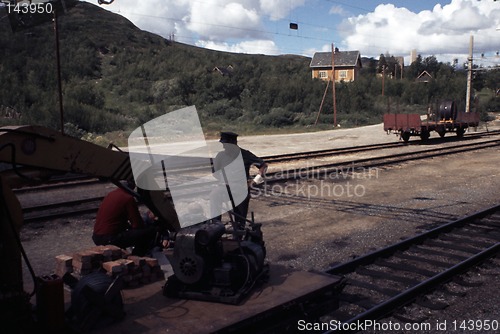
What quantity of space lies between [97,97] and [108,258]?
121 feet

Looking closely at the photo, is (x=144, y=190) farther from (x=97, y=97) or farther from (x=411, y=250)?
(x=97, y=97)

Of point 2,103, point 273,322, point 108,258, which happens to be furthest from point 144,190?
point 2,103

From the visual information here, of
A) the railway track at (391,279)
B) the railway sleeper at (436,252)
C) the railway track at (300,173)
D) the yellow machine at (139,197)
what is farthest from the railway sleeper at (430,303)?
the railway track at (300,173)

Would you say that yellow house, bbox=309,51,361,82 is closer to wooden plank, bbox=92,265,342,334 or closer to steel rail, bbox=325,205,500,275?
steel rail, bbox=325,205,500,275

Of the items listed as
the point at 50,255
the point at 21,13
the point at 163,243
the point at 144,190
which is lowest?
the point at 50,255

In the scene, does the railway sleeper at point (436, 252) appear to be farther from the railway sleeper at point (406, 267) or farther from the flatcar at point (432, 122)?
the flatcar at point (432, 122)

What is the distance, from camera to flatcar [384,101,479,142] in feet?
84.6

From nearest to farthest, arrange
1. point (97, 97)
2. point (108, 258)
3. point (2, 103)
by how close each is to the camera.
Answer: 1. point (108, 258)
2. point (2, 103)
3. point (97, 97)

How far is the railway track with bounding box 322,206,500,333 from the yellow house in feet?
308

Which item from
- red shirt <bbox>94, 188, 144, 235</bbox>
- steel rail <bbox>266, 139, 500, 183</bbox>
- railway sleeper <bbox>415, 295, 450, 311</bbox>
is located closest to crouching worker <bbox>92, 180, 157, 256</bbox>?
red shirt <bbox>94, 188, 144, 235</bbox>

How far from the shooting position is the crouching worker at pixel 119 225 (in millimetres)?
5719

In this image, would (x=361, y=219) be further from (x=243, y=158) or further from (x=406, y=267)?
(x=243, y=158)

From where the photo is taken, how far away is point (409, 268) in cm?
681

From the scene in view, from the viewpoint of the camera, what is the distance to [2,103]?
33.4m
